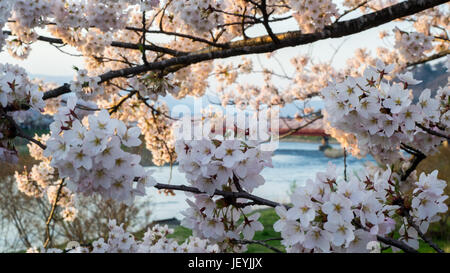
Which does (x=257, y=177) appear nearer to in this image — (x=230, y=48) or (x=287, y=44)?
(x=287, y=44)

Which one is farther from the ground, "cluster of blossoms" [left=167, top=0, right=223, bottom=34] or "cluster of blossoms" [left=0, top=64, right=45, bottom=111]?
"cluster of blossoms" [left=167, top=0, right=223, bottom=34]

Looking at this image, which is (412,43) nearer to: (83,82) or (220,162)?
(83,82)

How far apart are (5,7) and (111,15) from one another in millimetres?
843

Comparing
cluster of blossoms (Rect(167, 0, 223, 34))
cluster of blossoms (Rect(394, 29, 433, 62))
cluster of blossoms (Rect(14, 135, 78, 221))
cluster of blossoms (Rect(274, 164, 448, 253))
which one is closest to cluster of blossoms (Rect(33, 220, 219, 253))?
cluster of blossoms (Rect(274, 164, 448, 253))

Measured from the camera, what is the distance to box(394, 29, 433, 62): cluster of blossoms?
3.59 meters

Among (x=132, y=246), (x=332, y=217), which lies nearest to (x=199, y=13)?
(x=132, y=246)

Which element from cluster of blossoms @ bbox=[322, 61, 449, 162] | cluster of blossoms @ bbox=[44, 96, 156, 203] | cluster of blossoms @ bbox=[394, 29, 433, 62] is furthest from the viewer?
cluster of blossoms @ bbox=[394, 29, 433, 62]

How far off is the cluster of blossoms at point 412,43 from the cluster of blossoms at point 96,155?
10.8ft

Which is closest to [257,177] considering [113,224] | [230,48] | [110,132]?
[110,132]

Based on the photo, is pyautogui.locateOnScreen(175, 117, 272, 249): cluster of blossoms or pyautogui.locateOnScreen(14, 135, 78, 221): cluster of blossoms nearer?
pyautogui.locateOnScreen(175, 117, 272, 249): cluster of blossoms

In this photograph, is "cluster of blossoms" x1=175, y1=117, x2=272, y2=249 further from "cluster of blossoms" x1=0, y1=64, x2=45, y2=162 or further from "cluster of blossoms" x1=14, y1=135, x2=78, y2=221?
"cluster of blossoms" x1=14, y1=135, x2=78, y2=221

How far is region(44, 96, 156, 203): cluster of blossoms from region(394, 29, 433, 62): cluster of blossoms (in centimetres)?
329

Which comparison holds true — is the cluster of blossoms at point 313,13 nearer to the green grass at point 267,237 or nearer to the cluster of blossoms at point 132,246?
the cluster of blossoms at point 132,246

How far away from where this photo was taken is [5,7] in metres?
2.40
